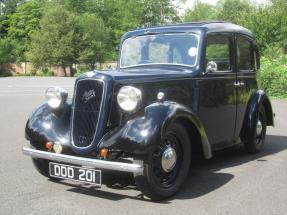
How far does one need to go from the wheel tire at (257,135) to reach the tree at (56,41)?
4914 cm

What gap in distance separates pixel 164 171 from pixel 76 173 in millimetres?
973

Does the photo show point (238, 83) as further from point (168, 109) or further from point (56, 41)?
point (56, 41)

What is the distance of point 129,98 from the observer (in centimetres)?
520

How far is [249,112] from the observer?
7.47 metres

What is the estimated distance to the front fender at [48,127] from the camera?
5590mm

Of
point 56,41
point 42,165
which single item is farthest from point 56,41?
point 42,165

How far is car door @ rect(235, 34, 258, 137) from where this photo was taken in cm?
721

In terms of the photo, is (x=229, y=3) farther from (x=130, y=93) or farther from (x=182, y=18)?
(x=130, y=93)

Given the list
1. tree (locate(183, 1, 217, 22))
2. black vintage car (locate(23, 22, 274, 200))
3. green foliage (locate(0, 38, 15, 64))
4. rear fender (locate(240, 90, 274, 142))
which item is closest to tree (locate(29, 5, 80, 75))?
green foliage (locate(0, 38, 15, 64))

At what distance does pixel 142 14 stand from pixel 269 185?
219 ft

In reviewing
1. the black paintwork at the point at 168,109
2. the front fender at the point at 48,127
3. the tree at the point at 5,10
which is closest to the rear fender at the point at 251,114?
the black paintwork at the point at 168,109

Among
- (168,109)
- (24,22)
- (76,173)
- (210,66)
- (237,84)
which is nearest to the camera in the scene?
(76,173)

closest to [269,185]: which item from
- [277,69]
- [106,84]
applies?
[106,84]

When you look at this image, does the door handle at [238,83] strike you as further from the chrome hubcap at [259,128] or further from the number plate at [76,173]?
the number plate at [76,173]
